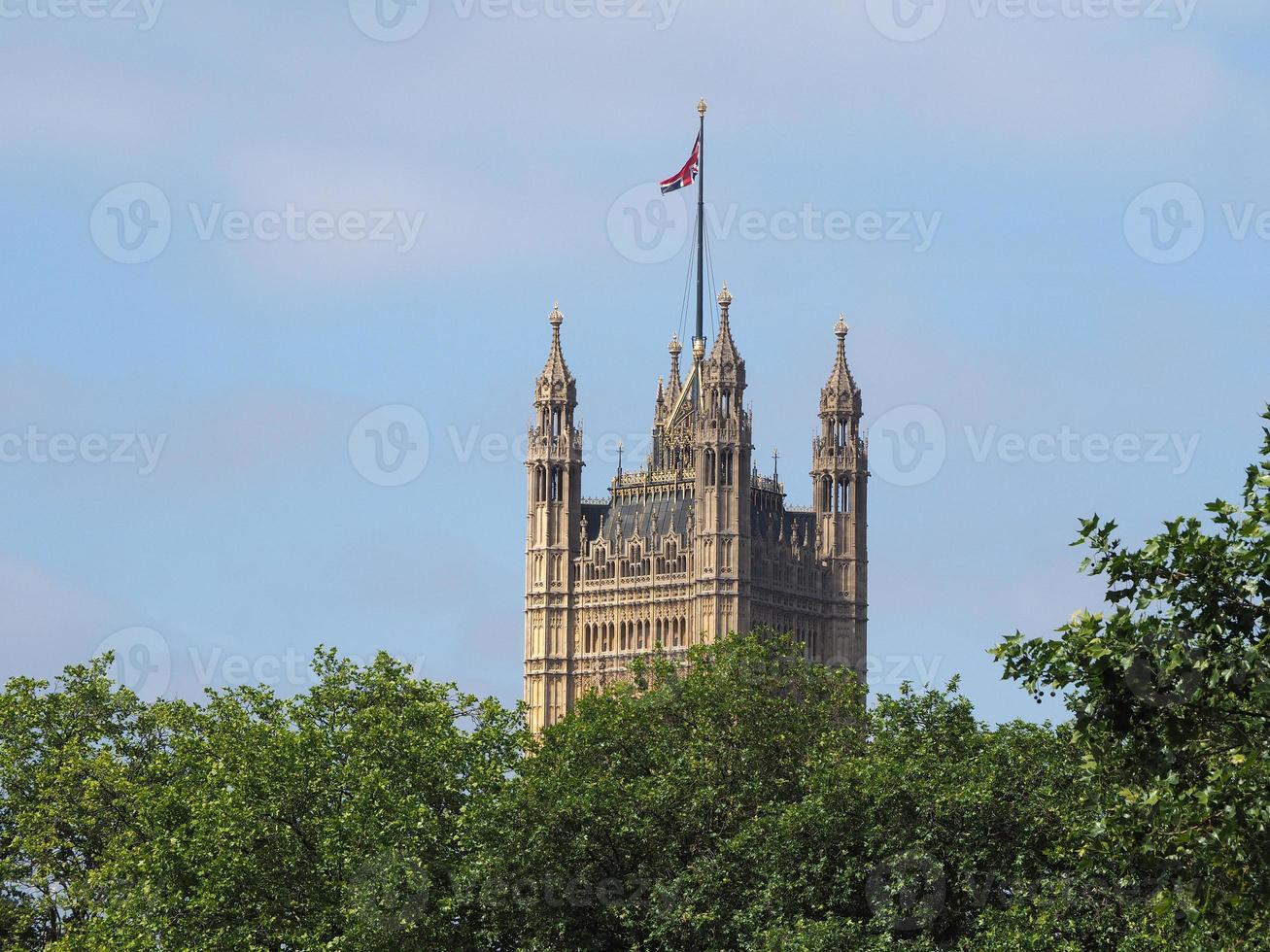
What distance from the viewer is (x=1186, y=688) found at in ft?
147

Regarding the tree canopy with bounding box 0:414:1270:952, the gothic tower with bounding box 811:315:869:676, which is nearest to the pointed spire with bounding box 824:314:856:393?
the gothic tower with bounding box 811:315:869:676

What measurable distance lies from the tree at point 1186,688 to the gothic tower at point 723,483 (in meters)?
120

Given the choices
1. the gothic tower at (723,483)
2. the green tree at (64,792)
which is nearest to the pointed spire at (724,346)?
the gothic tower at (723,483)

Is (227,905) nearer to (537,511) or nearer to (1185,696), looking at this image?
(1185,696)

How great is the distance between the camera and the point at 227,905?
235 ft

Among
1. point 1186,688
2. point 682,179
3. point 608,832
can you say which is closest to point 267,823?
point 608,832

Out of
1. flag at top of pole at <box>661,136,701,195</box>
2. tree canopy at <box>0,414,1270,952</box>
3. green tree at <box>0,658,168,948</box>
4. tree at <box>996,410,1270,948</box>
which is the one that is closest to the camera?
tree at <box>996,410,1270,948</box>

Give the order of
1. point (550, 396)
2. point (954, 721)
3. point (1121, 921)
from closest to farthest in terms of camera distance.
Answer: point (1121, 921), point (954, 721), point (550, 396)

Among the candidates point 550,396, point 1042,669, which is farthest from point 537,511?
point 1042,669

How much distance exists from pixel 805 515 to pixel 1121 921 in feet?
367

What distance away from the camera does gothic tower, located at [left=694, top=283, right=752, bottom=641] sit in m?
167

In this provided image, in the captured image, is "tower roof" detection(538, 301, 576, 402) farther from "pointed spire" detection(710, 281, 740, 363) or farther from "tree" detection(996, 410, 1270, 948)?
"tree" detection(996, 410, 1270, 948)

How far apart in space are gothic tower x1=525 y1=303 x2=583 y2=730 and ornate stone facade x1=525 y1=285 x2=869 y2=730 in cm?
9

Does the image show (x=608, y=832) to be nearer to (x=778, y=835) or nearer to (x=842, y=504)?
(x=778, y=835)
